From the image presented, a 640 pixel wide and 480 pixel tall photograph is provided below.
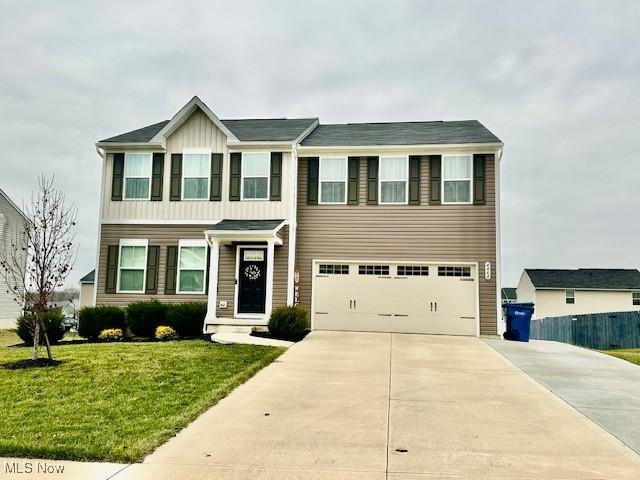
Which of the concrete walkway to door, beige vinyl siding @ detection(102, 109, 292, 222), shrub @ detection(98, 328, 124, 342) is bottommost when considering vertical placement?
the concrete walkway to door

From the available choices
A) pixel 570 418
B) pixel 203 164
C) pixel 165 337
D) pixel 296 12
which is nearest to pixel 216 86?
pixel 203 164

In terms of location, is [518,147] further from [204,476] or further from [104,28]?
[204,476]

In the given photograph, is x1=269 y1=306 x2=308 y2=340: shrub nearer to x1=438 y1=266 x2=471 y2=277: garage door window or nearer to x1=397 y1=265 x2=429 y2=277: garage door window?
x1=397 y1=265 x2=429 y2=277: garage door window

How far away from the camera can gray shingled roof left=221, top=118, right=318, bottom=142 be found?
16.7m

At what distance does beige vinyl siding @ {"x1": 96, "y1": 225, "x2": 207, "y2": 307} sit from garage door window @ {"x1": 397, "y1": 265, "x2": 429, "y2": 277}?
620 centimetres

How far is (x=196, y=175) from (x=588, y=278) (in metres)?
27.6

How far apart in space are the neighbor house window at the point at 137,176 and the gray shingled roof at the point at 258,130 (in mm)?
567

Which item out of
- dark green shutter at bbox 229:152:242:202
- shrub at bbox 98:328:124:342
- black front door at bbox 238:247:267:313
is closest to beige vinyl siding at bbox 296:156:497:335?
black front door at bbox 238:247:267:313

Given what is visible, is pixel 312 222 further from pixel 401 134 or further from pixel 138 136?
pixel 138 136

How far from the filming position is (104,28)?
50.4ft

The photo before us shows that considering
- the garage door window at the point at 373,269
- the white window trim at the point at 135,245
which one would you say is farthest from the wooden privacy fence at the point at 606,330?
the white window trim at the point at 135,245

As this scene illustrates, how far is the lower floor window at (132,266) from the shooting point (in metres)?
16.6

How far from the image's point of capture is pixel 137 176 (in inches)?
672

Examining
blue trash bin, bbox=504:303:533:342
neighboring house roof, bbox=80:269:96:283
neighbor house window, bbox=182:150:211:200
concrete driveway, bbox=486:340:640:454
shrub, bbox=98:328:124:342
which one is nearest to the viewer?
concrete driveway, bbox=486:340:640:454
